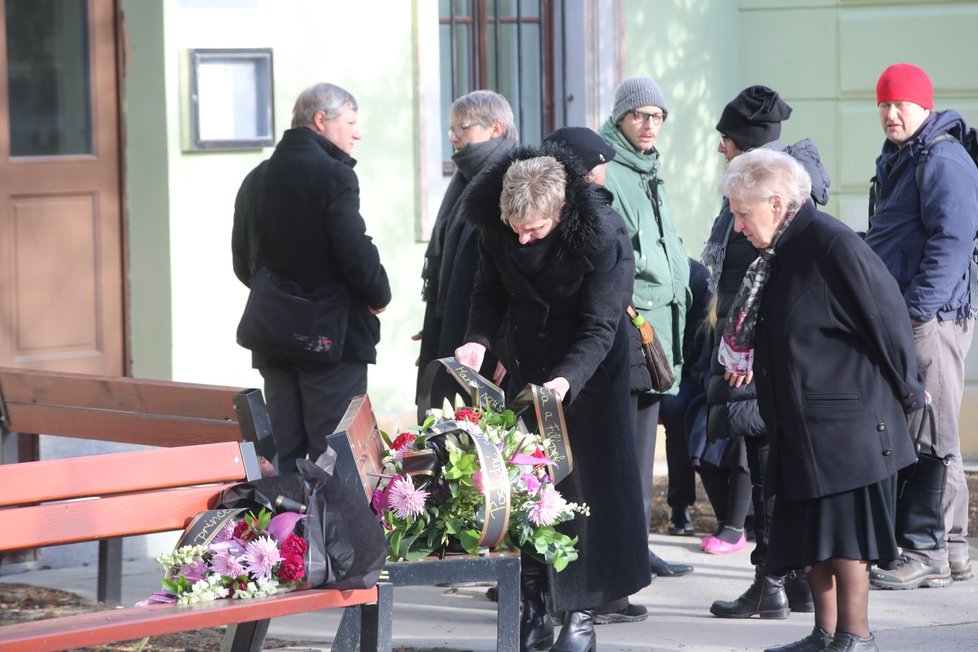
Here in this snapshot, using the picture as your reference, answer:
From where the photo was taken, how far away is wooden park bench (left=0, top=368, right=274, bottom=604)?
16.8 ft

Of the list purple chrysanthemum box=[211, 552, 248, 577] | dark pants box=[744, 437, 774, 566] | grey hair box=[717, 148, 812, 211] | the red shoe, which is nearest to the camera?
purple chrysanthemum box=[211, 552, 248, 577]

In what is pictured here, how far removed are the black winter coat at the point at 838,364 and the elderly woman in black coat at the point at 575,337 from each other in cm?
55

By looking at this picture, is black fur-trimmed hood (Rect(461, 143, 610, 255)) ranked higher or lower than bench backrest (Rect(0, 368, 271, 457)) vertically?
higher

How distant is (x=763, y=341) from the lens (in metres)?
4.65

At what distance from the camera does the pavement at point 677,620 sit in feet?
17.2

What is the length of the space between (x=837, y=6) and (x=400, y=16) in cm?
281

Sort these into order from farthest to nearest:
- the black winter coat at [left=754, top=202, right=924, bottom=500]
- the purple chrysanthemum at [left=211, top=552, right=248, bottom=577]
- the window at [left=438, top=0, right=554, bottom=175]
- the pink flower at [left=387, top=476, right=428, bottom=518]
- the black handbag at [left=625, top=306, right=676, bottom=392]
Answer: the window at [left=438, top=0, right=554, bottom=175] → the black handbag at [left=625, top=306, right=676, bottom=392] → the black winter coat at [left=754, top=202, right=924, bottom=500] → the pink flower at [left=387, top=476, right=428, bottom=518] → the purple chrysanthemum at [left=211, top=552, right=248, bottom=577]

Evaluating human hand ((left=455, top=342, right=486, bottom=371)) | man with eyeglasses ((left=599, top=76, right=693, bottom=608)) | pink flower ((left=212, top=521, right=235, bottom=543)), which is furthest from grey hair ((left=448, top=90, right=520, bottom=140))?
pink flower ((left=212, top=521, right=235, bottom=543))

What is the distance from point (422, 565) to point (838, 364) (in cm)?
139

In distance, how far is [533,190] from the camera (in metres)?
4.63

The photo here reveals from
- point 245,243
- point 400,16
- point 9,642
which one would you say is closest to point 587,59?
point 400,16

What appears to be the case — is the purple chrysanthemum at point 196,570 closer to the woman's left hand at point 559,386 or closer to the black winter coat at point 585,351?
the woman's left hand at point 559,386

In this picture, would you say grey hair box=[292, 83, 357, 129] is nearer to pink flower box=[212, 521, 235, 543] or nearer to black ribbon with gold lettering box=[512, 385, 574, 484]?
black ribbon with gold lettering box=[512, 385, 574, 484]

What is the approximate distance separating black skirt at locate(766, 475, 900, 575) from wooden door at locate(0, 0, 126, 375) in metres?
3.72
